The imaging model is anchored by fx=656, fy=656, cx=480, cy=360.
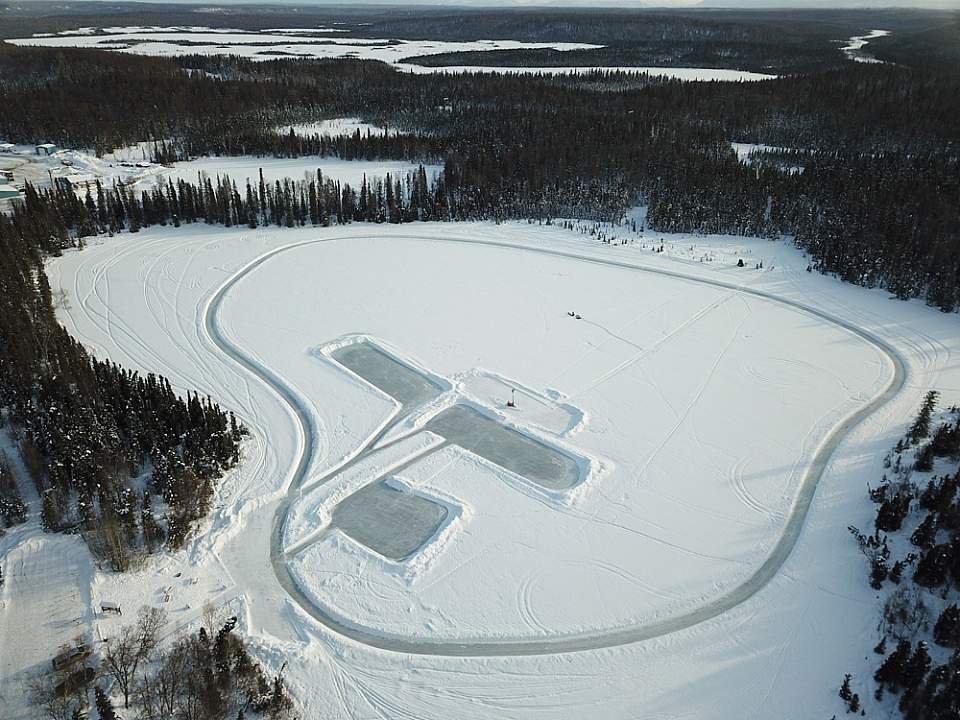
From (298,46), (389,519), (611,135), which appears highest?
(298,46)

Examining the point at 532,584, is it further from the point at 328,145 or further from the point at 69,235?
the point at 328,145

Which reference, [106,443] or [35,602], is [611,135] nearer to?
[106,443]

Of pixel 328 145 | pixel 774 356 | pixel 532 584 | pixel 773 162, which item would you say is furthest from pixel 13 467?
pixel 773 162

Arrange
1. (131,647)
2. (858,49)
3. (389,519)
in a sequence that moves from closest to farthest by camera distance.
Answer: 1. (131,647)
2. (389,519)
3. (858,49)

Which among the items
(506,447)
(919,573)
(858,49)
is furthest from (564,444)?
(858,49)

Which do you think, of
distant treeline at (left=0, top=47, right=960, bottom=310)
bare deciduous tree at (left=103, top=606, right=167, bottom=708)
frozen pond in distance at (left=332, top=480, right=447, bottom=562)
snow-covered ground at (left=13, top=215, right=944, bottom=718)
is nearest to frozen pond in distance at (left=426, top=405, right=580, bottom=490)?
snow-covered ground at (left=13, top=215, right=944, bottom=718)

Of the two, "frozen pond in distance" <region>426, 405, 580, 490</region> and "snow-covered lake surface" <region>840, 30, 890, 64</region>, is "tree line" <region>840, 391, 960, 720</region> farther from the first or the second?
"snow-covered lake surface" <region>840, 30, 890, 64</region>

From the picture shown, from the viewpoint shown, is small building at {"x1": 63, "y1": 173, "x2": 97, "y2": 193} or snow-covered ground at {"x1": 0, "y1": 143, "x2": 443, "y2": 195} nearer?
small building at {"x1": 63, "y1": 173, "x2": 97, "y2": 193}
